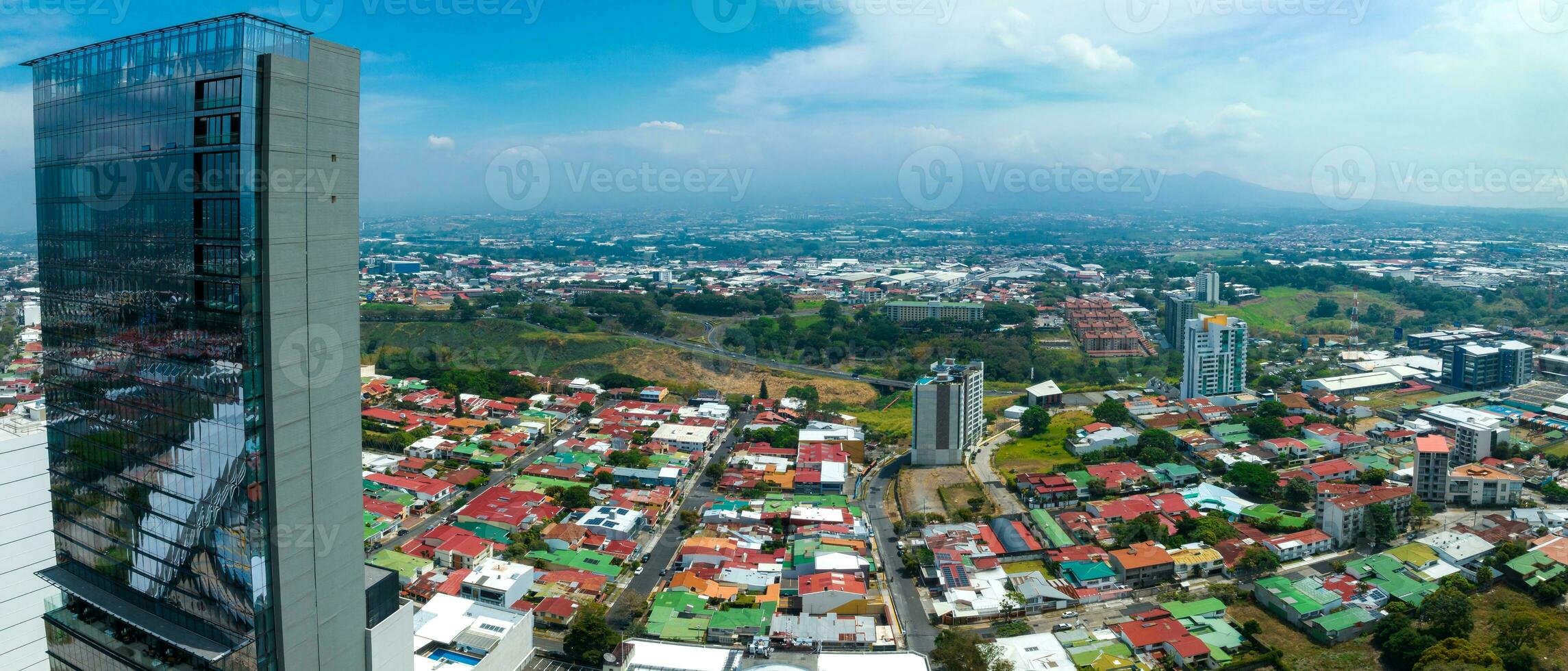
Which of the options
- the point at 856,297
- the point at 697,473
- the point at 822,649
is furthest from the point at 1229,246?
the point at 822,649

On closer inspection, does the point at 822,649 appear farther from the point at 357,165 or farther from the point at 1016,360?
the point at 1016,360

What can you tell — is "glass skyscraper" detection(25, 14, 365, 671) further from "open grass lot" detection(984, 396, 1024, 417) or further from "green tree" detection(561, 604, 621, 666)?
"open grass lot" detection(984, 396, 1024, 417)

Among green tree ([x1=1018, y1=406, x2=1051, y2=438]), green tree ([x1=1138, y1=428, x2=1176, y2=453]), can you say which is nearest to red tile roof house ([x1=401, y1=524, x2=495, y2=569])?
green tree ([x1=1018, y1=406, x2=1051, y2=438])

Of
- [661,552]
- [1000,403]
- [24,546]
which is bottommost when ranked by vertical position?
[661,552]

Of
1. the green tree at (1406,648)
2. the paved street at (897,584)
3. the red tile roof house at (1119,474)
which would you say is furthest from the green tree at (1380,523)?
the paved street at (897,584)

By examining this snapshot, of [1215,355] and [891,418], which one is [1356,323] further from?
[891,418]

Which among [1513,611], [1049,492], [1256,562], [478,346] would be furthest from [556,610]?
[478,346]

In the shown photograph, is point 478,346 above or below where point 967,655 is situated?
above
